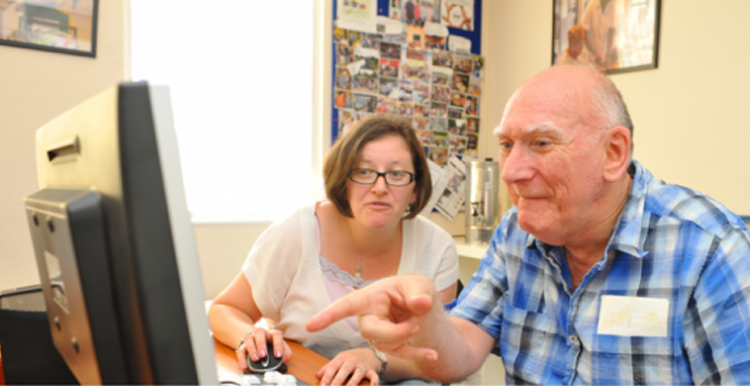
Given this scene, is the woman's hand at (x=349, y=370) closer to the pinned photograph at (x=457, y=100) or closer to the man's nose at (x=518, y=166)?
the man's nose at (x=518, y=166)

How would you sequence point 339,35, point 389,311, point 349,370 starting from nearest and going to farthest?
point 389,311 < point 349,370 < point 339,35

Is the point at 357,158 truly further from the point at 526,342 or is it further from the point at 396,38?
the point at 396,38

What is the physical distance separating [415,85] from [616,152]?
192 cm

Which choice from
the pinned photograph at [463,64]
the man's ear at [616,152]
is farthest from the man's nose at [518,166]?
the pinned photograph at [463,64]

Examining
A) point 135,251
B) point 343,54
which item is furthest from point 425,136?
point 135,251

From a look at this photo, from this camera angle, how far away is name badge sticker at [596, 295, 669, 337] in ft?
3.01

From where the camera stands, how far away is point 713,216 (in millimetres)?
922

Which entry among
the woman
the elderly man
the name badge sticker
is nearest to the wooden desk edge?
the woman

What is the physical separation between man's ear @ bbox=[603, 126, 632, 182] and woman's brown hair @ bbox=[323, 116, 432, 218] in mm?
743

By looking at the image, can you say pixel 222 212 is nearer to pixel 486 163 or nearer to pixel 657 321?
pixel 486 163

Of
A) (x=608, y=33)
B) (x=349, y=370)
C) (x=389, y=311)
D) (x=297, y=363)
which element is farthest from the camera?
(x=608, y=33)

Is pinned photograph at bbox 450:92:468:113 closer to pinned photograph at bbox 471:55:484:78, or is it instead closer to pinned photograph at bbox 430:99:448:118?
pinned photograph at bbox 430:99:448:118

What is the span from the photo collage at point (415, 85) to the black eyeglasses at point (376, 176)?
1059 mm

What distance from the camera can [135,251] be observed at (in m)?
0.38
